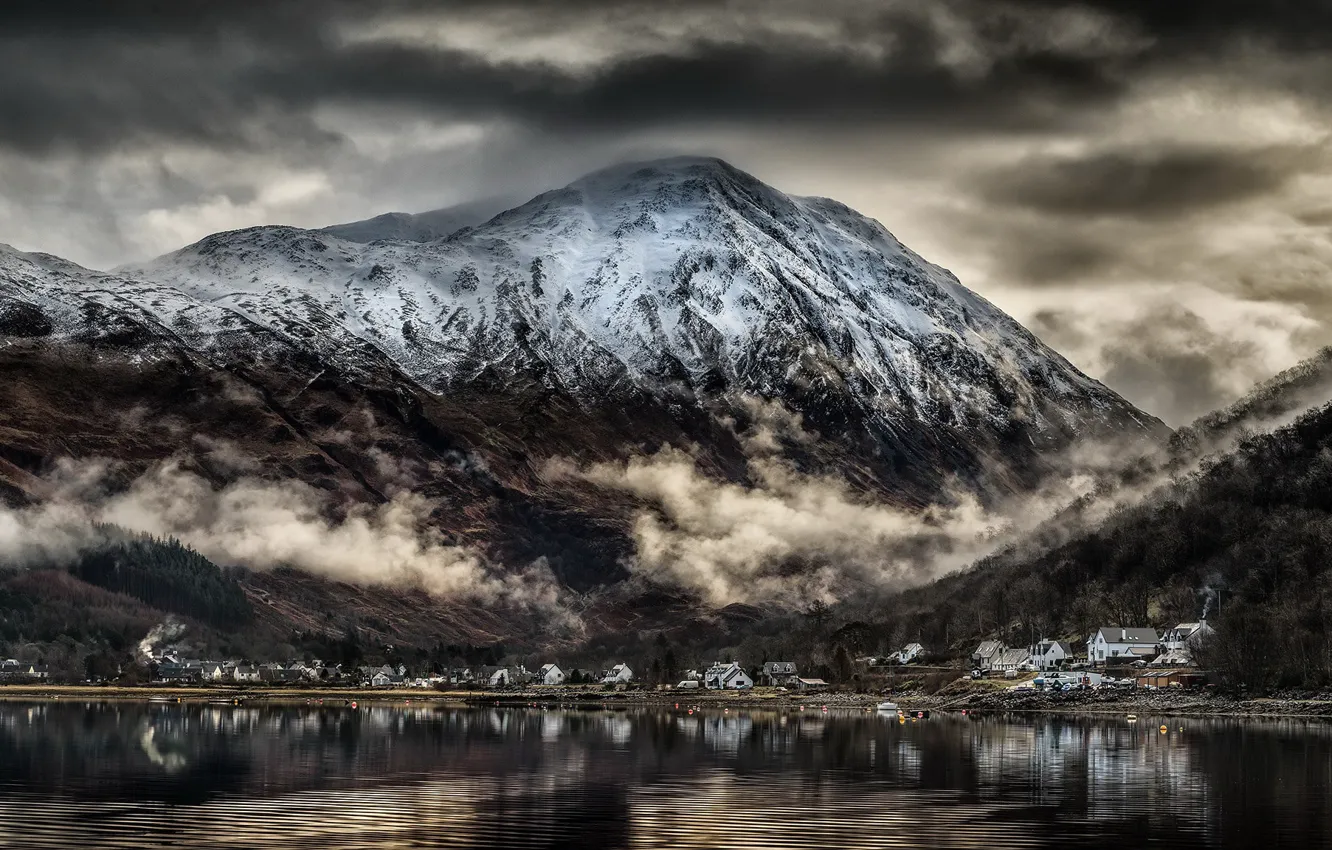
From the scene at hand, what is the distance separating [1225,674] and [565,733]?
80.4 metres

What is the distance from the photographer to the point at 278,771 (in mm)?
97562

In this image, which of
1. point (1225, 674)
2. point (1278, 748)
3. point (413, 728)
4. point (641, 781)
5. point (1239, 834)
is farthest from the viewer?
point (1225, 674)

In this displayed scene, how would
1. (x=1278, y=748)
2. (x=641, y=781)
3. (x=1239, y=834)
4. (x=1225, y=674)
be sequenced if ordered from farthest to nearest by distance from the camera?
1. (x=1225, y=674)
2. (x=1278, y=748)
3. (x=641, y=781)
4. (x=1239, y=834)

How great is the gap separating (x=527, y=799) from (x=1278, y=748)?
57.2 m

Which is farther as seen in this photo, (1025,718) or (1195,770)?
(1025,718)

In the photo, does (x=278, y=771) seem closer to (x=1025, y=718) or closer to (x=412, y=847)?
(x=412, y=847)

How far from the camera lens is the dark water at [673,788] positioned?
66.6m

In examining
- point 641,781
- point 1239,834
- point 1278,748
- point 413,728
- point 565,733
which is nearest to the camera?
point 1239,834

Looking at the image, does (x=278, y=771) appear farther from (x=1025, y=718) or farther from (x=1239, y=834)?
(x=1025, y=718)

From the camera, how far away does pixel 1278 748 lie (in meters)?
112

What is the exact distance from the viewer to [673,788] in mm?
88250

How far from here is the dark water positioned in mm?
66625

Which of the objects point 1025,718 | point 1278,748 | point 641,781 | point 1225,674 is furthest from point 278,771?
point 1225,674

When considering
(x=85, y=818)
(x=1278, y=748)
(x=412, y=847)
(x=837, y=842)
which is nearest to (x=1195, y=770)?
(x=1278, y=748)
